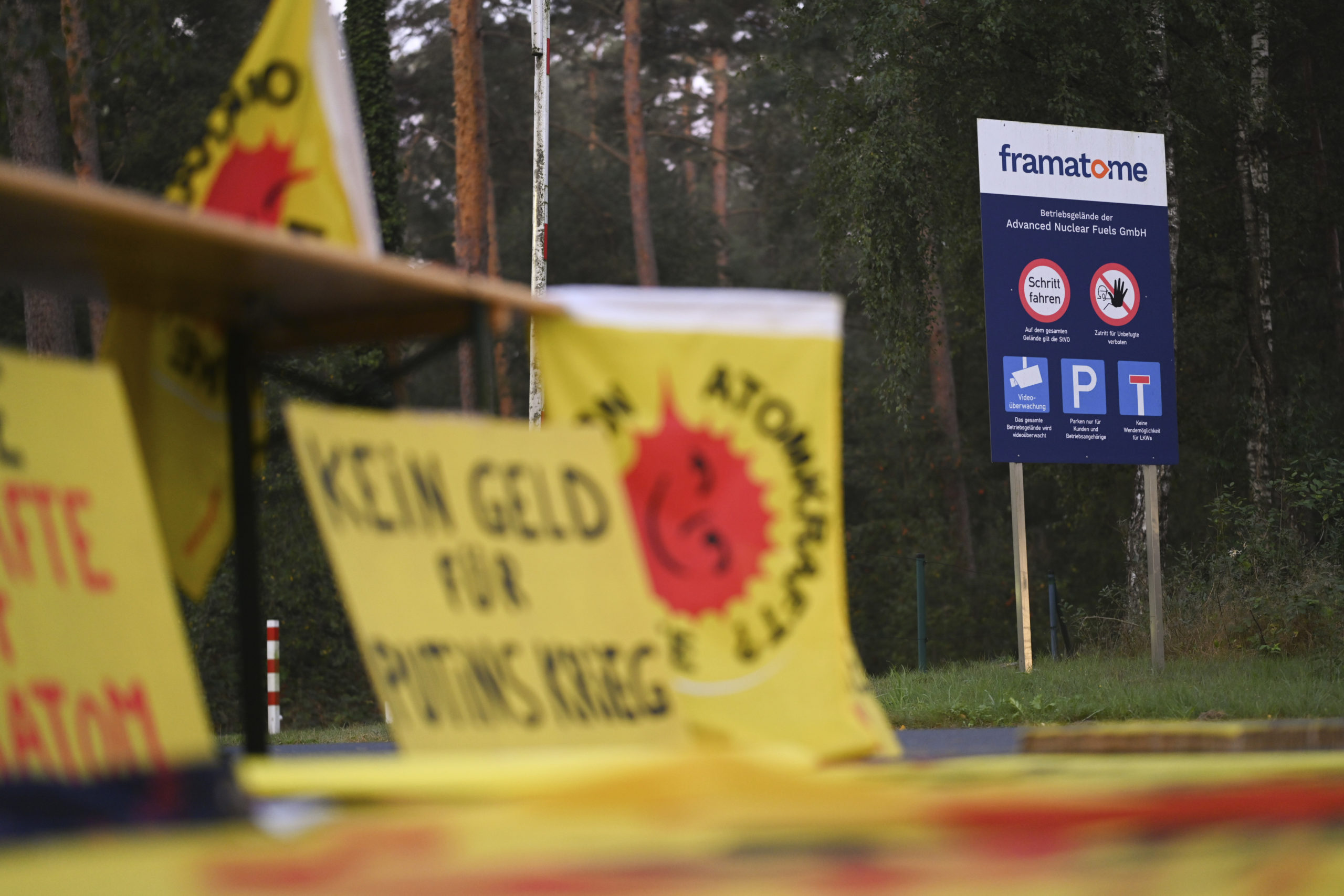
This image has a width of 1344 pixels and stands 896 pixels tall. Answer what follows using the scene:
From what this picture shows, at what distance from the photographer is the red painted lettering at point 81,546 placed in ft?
11.0

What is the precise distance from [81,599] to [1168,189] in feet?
54.3

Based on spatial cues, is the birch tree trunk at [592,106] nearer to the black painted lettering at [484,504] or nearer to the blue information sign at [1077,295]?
the blue information sign at [1077,295]

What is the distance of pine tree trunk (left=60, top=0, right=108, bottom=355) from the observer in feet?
31.4

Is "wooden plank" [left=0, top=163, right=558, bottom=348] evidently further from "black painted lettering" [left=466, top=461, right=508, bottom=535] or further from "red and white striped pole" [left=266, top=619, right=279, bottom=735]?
"red and white striped pole" [left=266, top=619, right=279, bottom=735]

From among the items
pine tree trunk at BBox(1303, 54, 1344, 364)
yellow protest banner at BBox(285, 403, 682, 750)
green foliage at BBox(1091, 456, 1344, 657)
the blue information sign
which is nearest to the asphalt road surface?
the blue information sign

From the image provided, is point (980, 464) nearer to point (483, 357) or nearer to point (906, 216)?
point (906, 216)

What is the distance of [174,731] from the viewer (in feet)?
11.2

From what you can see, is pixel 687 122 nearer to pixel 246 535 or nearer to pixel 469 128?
pixel 469 128

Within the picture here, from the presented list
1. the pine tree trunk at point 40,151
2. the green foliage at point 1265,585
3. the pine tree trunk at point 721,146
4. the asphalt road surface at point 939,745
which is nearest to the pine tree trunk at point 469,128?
the pine tree trunk at point 40,151

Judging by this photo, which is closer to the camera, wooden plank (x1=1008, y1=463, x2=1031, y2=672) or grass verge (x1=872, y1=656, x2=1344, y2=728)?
grass verge (x1=872, y1=656, x2=1344, y2=728)

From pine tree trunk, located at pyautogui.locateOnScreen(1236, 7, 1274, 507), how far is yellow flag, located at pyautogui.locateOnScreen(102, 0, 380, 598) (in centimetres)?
1675

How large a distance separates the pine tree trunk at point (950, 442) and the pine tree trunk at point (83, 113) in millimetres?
15788

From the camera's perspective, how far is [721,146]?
35.5 m

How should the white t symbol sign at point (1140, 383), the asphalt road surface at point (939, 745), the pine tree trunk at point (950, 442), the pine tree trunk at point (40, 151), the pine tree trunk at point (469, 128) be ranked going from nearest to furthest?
the asphalt road surface at point (939, 745)
the white t symbol sign at point (1140, 383)
the pine tree trunk at point (40, 151)
the pine tree trunk at point (469, 128)
the pine tree trunk at point (950, 442)
